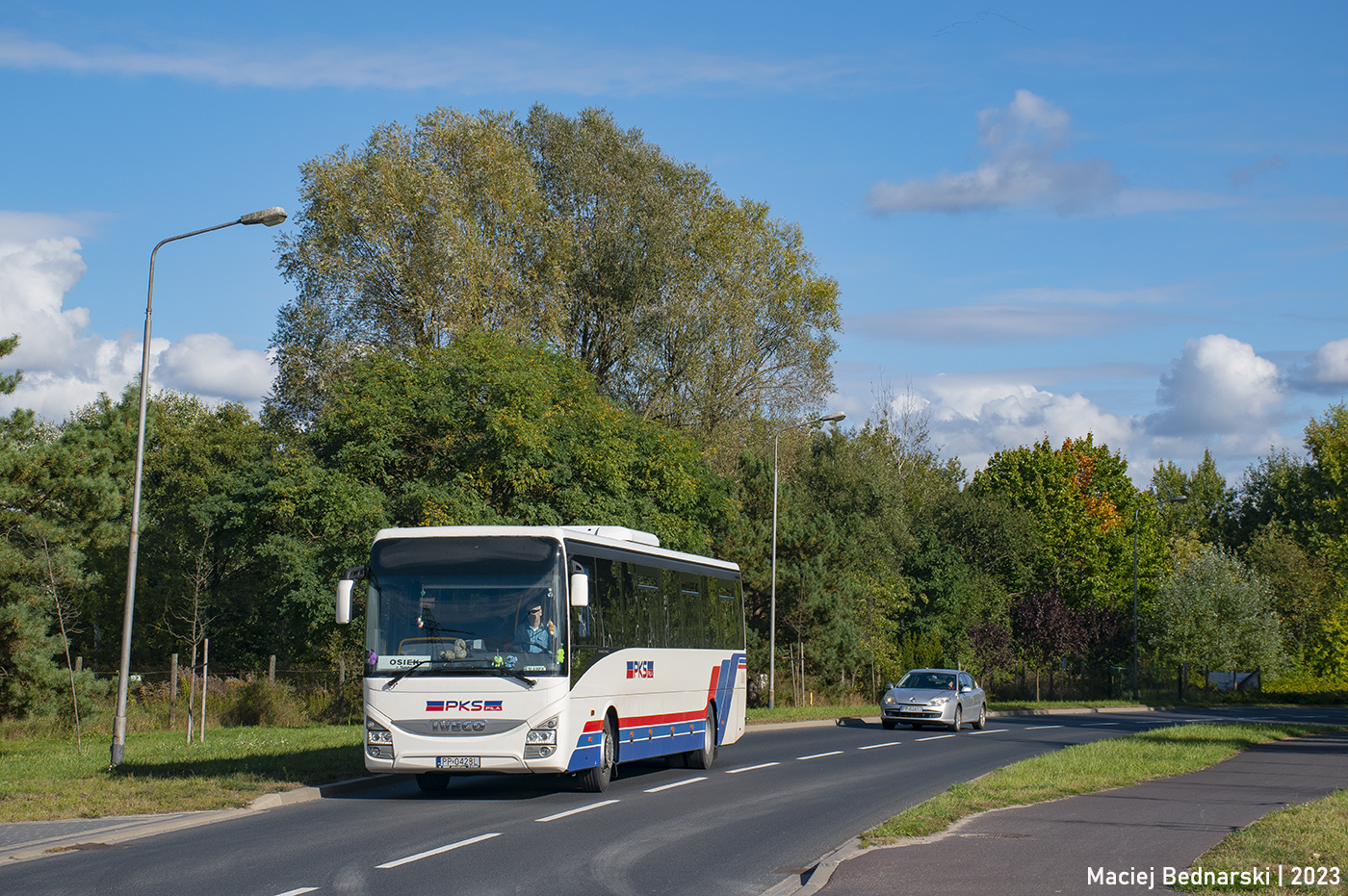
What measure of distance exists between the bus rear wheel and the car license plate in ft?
19.1

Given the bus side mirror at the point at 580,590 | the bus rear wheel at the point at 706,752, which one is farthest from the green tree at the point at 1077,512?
the bus side mirror at the point at 580,590

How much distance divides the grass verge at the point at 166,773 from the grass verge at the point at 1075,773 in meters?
7.41

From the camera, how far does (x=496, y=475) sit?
93.2 feet

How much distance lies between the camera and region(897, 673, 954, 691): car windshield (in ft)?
107

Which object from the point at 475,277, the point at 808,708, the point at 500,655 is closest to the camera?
the point at 500,655

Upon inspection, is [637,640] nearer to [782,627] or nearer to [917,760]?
[917,760]

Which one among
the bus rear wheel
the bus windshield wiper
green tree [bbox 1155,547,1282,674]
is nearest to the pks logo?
the bus windshield wiper

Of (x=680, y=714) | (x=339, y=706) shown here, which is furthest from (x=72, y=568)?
(x=680, y=714)

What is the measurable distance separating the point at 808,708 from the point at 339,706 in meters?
14.2

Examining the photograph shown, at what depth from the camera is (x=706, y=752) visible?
64.1 feet

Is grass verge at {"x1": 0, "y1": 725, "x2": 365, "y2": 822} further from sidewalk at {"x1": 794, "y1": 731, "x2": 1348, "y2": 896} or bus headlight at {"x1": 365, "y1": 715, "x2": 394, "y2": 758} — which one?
sidewalk at {"x1": 794, "y1": 731, "x2": 1348, "y2": 896}

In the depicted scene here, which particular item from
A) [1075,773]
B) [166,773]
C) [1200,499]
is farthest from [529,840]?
[1200,499]

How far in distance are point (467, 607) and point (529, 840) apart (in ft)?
11.8

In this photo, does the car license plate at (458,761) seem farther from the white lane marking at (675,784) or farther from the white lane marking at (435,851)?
the white lane marking at (675,784)
